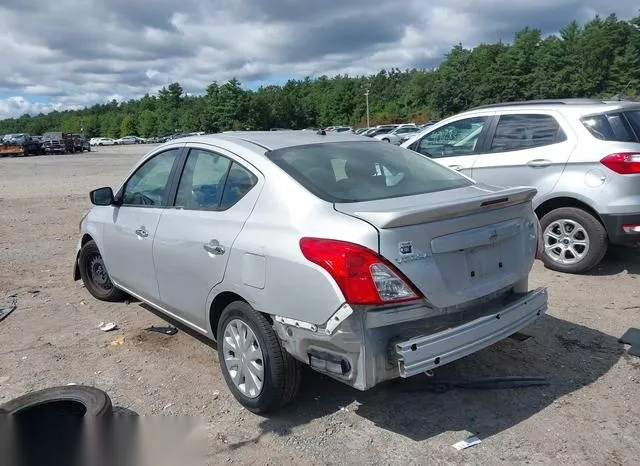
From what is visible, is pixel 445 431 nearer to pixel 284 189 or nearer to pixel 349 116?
pixel 284 189

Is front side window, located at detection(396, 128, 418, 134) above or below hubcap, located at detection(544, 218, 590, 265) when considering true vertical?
above

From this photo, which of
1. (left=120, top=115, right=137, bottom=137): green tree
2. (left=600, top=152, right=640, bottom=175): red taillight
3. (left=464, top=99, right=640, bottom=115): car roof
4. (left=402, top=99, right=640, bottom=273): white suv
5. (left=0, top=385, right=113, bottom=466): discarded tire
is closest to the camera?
(left=0, top=385, right=113, bottom=466): discarded tire

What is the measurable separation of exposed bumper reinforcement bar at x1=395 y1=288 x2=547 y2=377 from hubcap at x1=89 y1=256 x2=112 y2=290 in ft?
12.6

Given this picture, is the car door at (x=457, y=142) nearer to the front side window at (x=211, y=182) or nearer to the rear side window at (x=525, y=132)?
the rear side window at (x=525, y=132)

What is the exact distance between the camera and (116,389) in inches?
157

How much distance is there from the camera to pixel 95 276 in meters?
5.89

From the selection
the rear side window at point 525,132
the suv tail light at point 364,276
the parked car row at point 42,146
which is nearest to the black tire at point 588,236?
the rear side window at point 525,132

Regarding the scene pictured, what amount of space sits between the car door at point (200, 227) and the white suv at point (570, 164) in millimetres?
3950

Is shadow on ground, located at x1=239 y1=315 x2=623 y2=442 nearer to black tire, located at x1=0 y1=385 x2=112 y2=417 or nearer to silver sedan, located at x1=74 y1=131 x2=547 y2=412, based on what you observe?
silver sedan, located at x1=74 y1=131 x2=547 y2=412

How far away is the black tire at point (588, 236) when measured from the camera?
605 cm

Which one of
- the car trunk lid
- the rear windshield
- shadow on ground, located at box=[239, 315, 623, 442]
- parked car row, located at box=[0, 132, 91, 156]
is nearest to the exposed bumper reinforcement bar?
the car trunk lid

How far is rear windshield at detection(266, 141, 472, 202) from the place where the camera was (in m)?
3.46

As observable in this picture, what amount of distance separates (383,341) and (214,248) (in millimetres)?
1295

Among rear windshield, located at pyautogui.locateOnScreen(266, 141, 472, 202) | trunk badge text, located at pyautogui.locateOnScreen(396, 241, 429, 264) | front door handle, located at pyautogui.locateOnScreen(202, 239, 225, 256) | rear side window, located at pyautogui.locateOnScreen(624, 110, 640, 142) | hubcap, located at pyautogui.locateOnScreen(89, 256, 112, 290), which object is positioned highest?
rear side window, located at pyautogui.locateOnScreen(624, 110, 640, 142)
